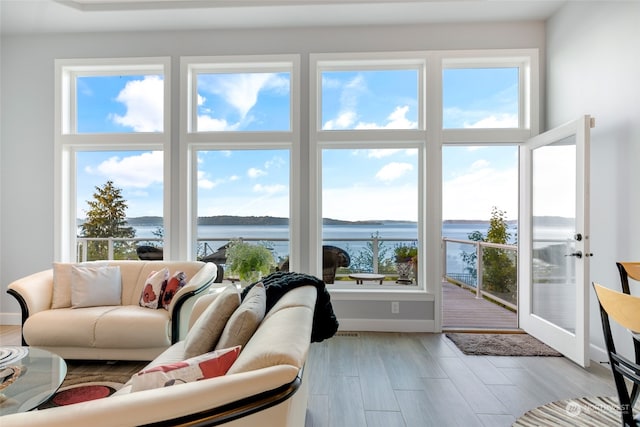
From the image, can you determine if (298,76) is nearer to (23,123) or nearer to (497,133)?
(497,133)

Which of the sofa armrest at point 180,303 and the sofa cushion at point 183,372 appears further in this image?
the sofa armrest at point 180,303

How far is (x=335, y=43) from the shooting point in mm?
3801

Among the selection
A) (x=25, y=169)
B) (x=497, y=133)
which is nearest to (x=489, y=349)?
(x=497, y=133)

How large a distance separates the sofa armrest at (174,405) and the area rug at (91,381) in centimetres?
175

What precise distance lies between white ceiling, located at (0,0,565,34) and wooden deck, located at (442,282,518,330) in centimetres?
341

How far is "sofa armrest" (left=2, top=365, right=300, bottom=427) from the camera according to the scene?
0.86m

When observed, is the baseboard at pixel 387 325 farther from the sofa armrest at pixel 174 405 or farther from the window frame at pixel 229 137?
the sofa armrest at pixel 174 405

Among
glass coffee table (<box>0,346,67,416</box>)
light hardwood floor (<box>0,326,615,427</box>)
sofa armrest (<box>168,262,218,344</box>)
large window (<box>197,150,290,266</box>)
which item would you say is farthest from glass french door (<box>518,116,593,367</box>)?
glass coffee table (<box>0,346,67,416</box>)

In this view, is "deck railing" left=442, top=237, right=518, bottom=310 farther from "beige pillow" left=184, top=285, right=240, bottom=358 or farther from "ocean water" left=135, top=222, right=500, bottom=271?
"beige pillow" left=184, top=285, right=240, bottom=358

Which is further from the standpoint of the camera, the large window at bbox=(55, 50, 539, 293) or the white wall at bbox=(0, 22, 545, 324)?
the white wall at bbox=(0, 22, 545, 324)

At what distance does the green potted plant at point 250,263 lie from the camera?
10.8 feet

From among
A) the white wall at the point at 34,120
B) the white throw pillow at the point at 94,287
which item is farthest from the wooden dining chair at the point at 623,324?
the white wall at the point at 34,120

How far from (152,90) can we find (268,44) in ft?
4.84

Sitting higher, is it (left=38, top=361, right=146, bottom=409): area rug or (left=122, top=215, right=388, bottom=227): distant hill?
(left=122, top=215, right=388, bottom=227): distant hill
